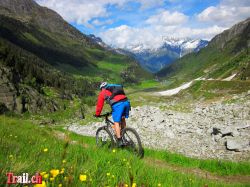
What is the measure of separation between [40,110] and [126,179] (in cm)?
5675

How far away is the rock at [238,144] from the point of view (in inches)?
607

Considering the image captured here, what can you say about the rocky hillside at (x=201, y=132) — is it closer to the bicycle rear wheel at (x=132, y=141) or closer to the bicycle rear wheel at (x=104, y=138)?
the bicycle rear wheel at (x=104, y=138)

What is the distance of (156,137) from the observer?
20.5 metres

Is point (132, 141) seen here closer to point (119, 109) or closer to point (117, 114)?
point (117, 114)

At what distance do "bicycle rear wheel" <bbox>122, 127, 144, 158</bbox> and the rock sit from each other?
6718 millimetres

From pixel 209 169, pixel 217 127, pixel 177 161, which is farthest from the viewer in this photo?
pixel 217 127

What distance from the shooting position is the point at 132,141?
36.2 feet

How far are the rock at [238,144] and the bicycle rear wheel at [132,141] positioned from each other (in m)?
6.72

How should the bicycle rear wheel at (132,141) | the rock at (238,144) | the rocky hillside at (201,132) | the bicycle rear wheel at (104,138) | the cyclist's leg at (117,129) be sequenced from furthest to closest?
the rocky hillside at (201,132) < the rock at (238,144) < the bicycle rear wheel at (104,138) < the cyclist's leg at (117,129) < the bicycle rear wheel at (132,141)

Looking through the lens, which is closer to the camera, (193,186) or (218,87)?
(193,186)

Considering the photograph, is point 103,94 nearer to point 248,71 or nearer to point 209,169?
point 209,169

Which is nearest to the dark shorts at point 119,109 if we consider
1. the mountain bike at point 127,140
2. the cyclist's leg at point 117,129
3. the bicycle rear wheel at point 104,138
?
the cyclist's leg at point 117,129

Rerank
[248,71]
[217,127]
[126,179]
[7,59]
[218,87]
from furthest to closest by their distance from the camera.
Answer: [248,71] → [218,87] → [7,59] → [217,127] → [126,179]

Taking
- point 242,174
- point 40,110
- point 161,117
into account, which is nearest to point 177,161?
point 242,174
